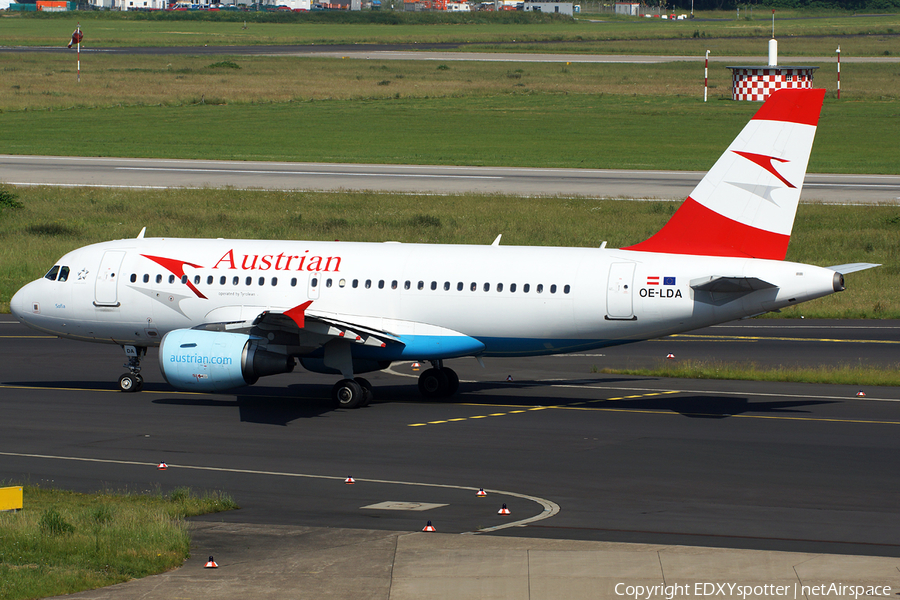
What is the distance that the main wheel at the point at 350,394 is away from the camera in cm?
3180

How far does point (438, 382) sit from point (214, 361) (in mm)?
6662

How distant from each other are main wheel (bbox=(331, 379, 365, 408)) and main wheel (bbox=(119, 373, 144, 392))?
21.6 feet

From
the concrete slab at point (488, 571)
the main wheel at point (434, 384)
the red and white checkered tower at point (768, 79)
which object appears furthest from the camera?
the red and white checkered tower at point (768, 79)

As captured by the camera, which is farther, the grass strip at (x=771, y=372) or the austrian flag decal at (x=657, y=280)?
the grass strip at (x=771, y=372)

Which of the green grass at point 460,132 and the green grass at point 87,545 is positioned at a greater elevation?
the green grass at point 460,132

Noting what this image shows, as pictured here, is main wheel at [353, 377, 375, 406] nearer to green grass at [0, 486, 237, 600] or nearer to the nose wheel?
the nose wheel

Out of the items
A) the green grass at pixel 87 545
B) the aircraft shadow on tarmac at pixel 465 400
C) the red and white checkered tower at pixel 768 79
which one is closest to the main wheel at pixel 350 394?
the aircraft shadow on tarmac at pixel 465 400

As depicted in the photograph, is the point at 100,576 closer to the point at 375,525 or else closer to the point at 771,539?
the point at 375,525

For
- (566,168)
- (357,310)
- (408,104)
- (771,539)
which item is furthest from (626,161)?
(771,539)

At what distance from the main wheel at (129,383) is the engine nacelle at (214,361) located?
12.9ft

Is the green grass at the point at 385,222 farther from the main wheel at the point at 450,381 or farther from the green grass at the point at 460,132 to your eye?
the main wheel at the point at 450,381

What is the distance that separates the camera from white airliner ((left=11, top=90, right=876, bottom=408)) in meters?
30.3

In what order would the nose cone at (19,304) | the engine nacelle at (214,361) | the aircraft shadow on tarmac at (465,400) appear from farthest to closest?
1. the nose cone at (19,304)
2. the aircraft shadow on tarmac at (465,400)
3. the engine nacelle at (214,361)

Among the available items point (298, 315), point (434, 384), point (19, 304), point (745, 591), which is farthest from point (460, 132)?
point (745, 591)
